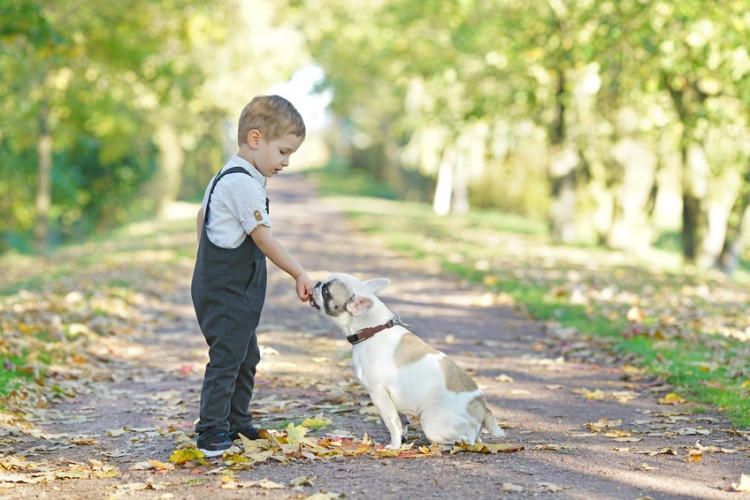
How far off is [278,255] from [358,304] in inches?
22.0

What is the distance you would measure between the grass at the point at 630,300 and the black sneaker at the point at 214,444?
356cm

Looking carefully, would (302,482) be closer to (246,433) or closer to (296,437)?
(296,437)

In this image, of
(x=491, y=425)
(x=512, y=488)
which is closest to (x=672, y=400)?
(x=491, y=425)

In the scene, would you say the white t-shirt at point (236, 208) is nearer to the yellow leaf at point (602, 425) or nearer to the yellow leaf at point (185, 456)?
the yellow leaf at point (185, 456)

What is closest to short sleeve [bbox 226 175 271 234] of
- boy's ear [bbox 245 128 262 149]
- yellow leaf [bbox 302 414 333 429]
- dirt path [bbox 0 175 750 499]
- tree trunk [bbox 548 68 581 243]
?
boy's ear [bbox 245 128 262 149]

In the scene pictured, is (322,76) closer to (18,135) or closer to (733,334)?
(18,135)

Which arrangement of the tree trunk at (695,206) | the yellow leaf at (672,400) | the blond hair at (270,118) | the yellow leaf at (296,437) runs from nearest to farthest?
the blond hair at (270,118), the yellow leaf at (296,437), the yellow leaf at (672,400), the tree trunk at (695,206)

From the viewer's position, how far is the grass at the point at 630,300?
8171 mm

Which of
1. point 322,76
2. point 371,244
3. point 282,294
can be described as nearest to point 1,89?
point 371,244

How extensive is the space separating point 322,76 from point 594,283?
114 ft

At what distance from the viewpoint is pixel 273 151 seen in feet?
18.3

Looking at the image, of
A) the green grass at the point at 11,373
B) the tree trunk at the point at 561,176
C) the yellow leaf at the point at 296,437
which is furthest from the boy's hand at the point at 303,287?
the tree trunk at the point at 561,176

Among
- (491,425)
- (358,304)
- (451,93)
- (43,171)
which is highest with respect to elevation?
(451,93)

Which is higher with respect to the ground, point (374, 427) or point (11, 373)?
point (374, 427)
